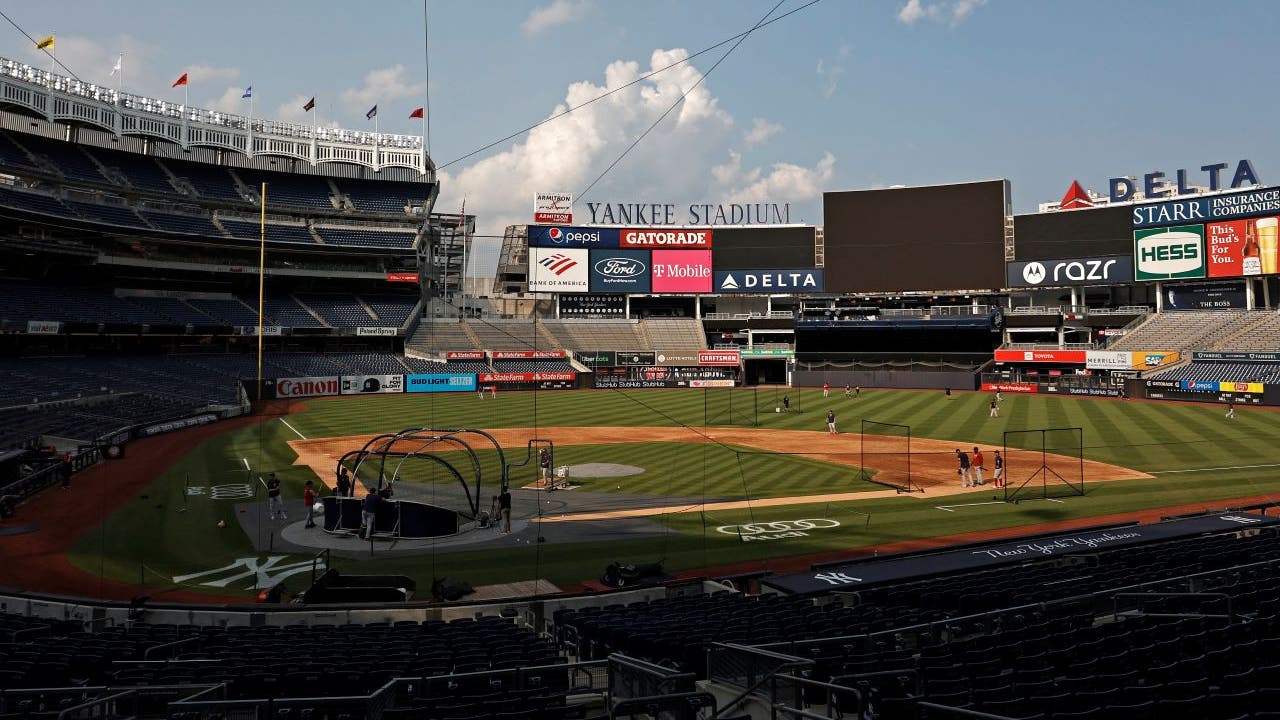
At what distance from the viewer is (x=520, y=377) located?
77.9 m

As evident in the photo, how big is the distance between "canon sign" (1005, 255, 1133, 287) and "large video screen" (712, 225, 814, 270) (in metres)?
21.5

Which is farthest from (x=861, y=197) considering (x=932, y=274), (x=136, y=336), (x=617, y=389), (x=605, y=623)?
(x=605, y=623)

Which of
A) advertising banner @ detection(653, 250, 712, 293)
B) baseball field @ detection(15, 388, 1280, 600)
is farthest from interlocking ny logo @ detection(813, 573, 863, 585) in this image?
advertising banner @ detection(653, 250, 712, 293)

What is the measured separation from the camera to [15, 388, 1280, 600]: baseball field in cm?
2058

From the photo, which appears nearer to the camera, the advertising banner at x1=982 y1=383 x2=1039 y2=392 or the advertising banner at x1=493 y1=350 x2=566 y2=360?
the advertising banner at x1=982 y1=383 x2=1039 y2=392

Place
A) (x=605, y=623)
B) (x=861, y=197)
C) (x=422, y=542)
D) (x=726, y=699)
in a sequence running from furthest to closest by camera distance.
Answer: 1. (x=861, y=197)
2. (x=422, y=542)
3. (x=605, y=623)
4. (x=726, y=699)

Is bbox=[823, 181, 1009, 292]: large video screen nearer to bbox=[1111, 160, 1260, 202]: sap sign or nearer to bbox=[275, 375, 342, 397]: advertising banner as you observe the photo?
bbox=[1111, 160, 1260, 202]: sap sign

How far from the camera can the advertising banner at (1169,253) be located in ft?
239

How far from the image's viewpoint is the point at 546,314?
9600 centimetres

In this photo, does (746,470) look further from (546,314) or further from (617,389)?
(546,314)

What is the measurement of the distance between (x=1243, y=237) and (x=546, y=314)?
232 feet

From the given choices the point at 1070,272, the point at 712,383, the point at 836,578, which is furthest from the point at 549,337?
the point at 836,578

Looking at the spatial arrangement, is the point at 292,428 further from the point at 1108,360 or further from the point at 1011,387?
the point at 1108,360

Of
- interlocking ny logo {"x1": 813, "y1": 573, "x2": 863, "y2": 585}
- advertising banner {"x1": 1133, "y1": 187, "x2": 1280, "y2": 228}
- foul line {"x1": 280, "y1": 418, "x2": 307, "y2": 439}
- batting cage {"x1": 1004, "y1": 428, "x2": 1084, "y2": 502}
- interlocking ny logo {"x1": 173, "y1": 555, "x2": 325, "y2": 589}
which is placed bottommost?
interlocking ny logo {"x1": 173, "y1": 555, "x2": 325, "y2": 589}
